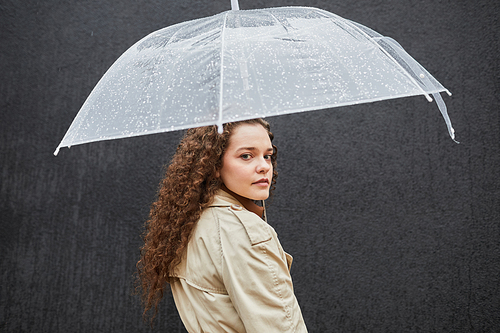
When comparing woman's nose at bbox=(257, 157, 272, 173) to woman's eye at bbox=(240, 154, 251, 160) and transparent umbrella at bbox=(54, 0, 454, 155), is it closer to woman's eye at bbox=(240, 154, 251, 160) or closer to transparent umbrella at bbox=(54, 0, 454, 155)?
woman's eye at bbox=(240, 154, 251, 160)

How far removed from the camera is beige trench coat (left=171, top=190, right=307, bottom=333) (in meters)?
0.98

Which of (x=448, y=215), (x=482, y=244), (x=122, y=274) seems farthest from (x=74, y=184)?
(x=482, y=244)

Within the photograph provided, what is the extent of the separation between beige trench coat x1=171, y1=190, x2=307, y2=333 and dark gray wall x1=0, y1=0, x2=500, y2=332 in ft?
4.19

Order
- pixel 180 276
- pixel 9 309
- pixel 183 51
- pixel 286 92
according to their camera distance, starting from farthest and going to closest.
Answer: pixel 9 309
pixel 180 276
pixel 183 51
pixel 286 92

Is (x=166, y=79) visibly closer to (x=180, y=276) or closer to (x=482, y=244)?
(x=180, y=276)

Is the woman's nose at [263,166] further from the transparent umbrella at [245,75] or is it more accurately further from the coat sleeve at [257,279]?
the transparent umbrella at [245,75]

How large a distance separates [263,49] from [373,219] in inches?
63.1

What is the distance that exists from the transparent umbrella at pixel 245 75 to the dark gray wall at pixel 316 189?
4.08ft

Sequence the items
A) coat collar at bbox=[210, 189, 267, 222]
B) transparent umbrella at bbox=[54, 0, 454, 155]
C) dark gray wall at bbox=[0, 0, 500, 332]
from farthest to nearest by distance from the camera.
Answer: dark gray wall at bbox=[0, 0, 500, 332]
coat collar at bbox=[210, 189, 267, 222]
transparent umbrella at bbox=[54, 0, 454, 155]

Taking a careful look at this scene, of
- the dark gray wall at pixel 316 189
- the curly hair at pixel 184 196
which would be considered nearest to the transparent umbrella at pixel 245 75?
the curly hair at pixel 184 196

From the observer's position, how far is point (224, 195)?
117 cm

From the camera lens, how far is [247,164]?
3.76 ft

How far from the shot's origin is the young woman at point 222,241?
3.24ft

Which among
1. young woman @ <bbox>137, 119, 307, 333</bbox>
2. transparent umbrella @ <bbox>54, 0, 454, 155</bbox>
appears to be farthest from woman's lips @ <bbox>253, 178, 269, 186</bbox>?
transparent umbrella @ <bbox>54, 0, 454, 155</bbox>
